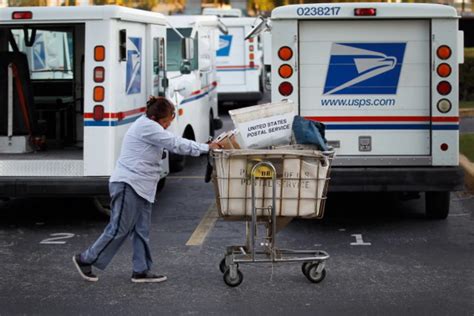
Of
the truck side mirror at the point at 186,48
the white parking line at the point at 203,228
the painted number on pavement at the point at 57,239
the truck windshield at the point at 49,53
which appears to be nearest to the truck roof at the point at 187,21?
the truck side mirror at the point at 186,48

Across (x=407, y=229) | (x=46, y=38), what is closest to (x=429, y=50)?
(x=407, y=229)

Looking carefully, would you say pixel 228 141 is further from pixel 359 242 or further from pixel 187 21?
pixel 187 21

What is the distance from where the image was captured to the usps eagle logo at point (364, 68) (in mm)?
9836

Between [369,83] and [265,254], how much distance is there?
9.41 feet

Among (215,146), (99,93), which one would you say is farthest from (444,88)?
(99,93)

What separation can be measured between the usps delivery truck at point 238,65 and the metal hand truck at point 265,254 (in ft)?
53.8

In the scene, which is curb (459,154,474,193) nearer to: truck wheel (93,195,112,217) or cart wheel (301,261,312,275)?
truck wheel (93,195,112,217)

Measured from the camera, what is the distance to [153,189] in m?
7.79

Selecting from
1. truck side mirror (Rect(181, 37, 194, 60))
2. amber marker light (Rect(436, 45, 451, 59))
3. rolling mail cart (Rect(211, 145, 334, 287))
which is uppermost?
truck side mirror (Rect(181, 37, 194, 60))

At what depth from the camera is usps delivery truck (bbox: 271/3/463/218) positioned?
9.73 metres

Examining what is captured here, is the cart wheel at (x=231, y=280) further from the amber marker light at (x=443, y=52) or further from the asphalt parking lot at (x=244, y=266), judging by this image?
the amber marker light at (x=443, y=52)

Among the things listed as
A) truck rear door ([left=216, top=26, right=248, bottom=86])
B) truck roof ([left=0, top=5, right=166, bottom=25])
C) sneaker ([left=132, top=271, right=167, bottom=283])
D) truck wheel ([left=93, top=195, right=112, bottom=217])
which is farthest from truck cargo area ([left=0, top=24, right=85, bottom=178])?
truck rear door ([left=216, top=26, right=248, bottom=86])

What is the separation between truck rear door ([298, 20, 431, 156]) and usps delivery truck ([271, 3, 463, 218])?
0.03ft

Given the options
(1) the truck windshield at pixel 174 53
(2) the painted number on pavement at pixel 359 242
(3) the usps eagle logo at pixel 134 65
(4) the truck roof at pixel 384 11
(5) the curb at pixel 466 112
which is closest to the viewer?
(2) the painted number on pavement at pixel 359 242
